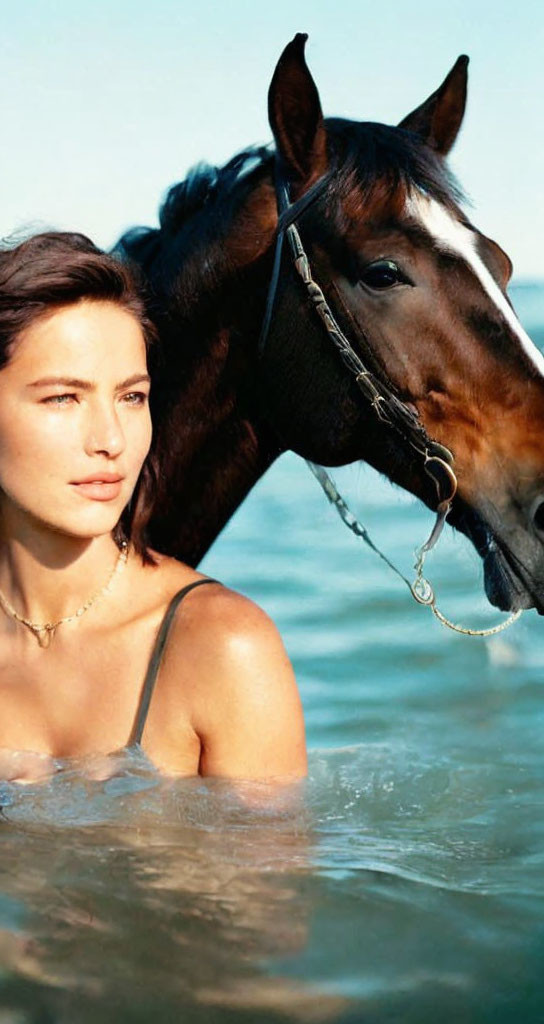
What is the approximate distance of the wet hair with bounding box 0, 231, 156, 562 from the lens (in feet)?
9.30

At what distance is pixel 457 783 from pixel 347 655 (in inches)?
107

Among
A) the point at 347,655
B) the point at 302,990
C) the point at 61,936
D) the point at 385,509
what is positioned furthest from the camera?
the point at 385,509

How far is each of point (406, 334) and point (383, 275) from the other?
0.41 feet

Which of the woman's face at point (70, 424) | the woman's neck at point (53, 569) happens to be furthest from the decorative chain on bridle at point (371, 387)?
the woman's neck at point (53, 569)

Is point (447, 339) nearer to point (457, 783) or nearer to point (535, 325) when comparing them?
point (457, 783)

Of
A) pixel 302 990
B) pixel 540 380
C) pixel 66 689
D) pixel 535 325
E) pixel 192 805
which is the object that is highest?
Answer: pixel 535 325

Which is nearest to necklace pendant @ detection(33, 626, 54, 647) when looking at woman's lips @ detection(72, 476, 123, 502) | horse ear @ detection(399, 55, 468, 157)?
woman's lips @ detection(72, 476, 123, 502)

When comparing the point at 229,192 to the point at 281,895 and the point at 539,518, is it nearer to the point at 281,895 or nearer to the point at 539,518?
the point at 539,518

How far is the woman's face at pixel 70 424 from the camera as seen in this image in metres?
2.82

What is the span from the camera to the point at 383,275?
308cm

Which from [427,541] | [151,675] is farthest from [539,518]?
[151,675]

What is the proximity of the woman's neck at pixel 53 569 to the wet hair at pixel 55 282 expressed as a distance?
0.08 metres

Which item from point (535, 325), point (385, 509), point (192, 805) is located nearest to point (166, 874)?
point (192, 805)

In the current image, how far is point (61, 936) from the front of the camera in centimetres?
266
